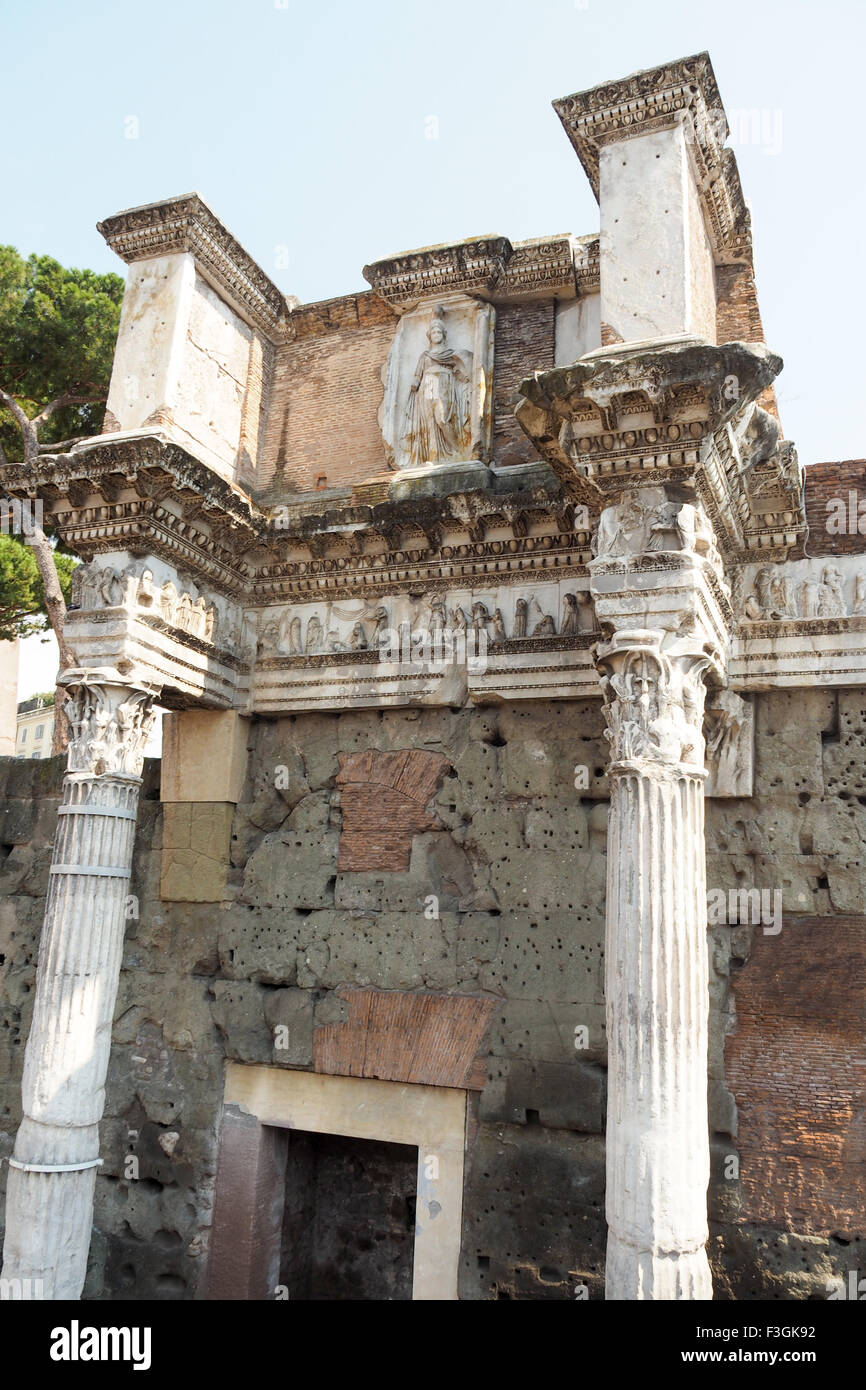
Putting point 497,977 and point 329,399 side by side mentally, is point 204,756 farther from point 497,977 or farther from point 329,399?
point 329,399

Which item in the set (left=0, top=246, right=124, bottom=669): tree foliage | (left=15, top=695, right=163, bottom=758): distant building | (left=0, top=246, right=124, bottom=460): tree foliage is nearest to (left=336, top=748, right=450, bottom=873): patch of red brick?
(left=0, top=246, right=124, bottom=669): tree foliage

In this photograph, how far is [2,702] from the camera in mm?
16609

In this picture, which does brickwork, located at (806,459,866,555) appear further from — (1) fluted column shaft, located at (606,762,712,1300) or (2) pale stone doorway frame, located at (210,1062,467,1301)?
(2) pale stone doorway frame, located at (210,1062,467,1301)

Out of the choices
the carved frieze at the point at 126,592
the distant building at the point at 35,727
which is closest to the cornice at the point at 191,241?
the carved frieze at the point at 126,592

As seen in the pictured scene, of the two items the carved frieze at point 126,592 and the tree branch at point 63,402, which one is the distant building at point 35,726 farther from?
the carved frieze at point 126,592

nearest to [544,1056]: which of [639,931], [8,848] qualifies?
[639,931]

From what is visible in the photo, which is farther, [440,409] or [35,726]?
[35,726]

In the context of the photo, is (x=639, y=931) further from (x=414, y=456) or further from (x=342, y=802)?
(x=414, y=456)

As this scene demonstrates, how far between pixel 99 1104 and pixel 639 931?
140 inches

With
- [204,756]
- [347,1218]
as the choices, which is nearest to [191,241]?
[204,756]

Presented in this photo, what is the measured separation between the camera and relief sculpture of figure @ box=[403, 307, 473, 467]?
23.5 ft

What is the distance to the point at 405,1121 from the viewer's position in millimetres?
6531

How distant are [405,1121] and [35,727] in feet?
152

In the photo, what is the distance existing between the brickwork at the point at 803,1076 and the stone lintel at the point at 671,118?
15.3ft
